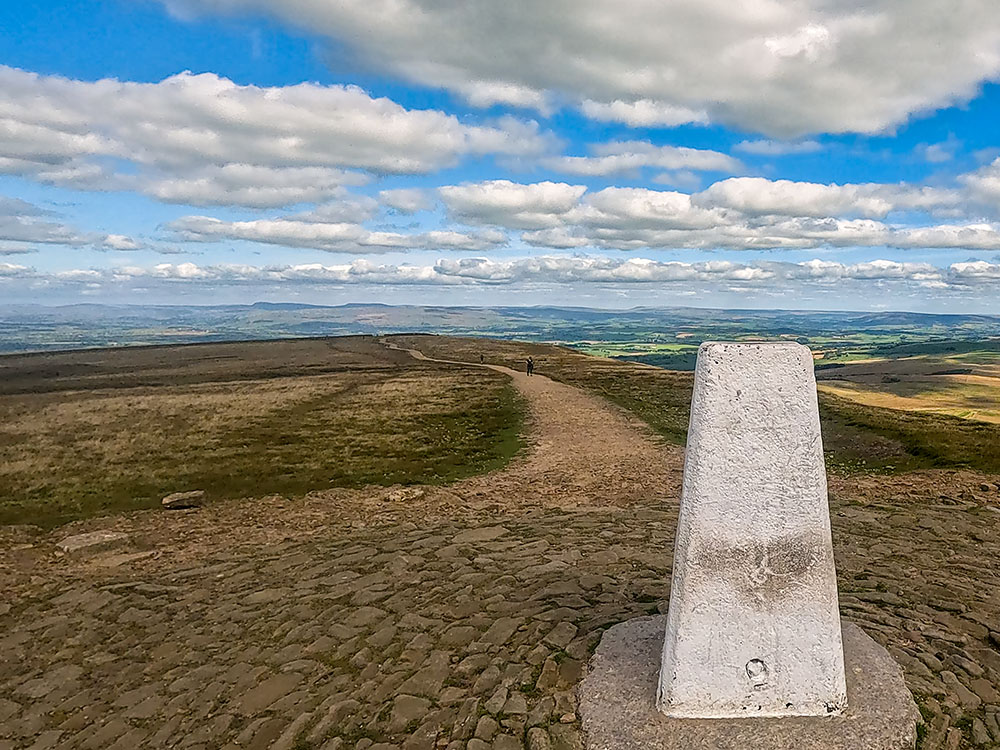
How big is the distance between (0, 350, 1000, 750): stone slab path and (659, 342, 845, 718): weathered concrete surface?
133 cm

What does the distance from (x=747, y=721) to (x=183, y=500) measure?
15871 millimetres

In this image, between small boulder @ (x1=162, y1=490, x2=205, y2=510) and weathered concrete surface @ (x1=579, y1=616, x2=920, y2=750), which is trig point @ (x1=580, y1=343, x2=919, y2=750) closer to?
weathered concrete surface @ (x1=579, y1=616, x2=920, y2=750)

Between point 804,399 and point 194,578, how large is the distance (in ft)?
37.5

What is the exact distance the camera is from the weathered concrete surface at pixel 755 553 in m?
6.01

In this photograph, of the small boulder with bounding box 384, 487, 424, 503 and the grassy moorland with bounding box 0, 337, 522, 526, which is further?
the grassy moorland with bounding box 0, 337, 522, 526

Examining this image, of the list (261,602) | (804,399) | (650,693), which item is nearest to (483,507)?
(261,602)

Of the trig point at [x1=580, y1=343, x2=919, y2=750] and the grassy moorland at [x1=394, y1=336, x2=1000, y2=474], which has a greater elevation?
the trig point at [x1=580, y1=343, x2=919, y2=750]

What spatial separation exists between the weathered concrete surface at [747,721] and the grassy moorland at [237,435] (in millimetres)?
13391

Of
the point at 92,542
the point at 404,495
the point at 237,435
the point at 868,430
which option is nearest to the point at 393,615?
the point at 404,495

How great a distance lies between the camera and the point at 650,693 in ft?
21.2

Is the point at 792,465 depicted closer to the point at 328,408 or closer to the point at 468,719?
the point at 468,719

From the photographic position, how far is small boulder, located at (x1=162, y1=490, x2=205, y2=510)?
17438mm

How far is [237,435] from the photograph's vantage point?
27.4m

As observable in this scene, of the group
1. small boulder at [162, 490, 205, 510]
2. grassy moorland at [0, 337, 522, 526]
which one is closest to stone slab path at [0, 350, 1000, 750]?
small boulder at [162, 490, 205, 510]
